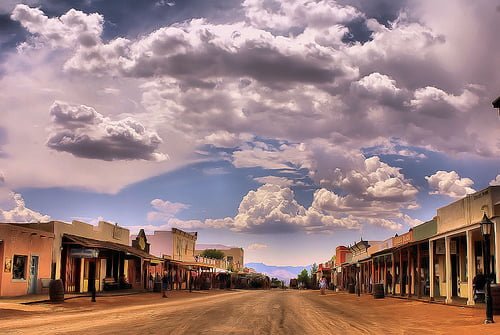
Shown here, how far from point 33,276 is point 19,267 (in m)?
1.87

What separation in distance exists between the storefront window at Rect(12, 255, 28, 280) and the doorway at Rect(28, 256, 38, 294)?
0.81m

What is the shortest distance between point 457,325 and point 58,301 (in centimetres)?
1744

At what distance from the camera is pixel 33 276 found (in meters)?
33.8

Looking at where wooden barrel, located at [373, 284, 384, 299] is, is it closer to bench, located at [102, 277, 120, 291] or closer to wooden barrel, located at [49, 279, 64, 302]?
bench, located at [102, 277, 120, 291]

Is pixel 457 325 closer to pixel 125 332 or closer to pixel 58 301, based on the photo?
pixel 125 332

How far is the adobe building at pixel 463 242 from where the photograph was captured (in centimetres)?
2427

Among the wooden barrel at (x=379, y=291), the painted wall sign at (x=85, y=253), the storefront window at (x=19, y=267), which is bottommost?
the wooden barrel at (x=379, y=291)

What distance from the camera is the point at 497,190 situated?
2427 cm

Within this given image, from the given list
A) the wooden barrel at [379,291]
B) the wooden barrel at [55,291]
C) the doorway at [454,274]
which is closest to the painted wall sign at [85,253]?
the wooden barrel at [55,291]

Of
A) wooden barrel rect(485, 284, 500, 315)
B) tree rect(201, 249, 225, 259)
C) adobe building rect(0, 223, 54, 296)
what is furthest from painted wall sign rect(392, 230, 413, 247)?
tree rect(201, 249, 225, 259)

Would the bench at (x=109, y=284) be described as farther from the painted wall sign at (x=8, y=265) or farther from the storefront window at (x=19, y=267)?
the painted wall sign at (x=8, y=265)

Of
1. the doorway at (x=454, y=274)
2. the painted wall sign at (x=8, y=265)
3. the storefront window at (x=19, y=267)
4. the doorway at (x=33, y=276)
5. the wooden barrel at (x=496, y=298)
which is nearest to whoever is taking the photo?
the wooden barrel at (x=496, y=298)

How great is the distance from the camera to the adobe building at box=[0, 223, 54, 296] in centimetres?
3011

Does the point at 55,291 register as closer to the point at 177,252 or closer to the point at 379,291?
the point at 379,291
